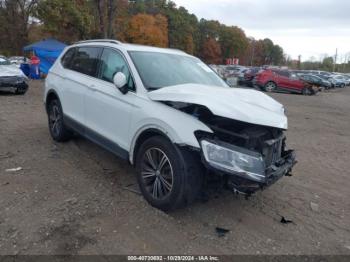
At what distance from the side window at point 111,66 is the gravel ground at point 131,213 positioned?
1394 millimetres

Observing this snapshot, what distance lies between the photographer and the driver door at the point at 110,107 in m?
4.43

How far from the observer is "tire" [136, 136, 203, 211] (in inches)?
145

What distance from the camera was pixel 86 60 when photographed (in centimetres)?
558

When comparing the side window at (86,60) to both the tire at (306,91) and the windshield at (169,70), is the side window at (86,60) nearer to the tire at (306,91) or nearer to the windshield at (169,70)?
the windshield at (169,70)

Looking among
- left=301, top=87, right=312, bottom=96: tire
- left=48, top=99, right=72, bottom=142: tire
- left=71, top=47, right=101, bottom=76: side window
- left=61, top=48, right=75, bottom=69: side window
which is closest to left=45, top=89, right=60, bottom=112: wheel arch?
left=48, top=99, right=72, bottom=142: tire

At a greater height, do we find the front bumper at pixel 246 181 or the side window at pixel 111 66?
the side window at pixel 111 66

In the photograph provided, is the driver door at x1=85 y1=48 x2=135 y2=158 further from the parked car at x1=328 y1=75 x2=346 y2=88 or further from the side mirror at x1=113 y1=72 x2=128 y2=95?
the parked car at x1=328 y1=75 x2=346 y2=88

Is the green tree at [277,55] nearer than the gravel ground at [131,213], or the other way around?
the gravel ground at [131,213]

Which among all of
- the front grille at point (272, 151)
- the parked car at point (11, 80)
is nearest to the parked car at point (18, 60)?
the parked car at point (11, 80)

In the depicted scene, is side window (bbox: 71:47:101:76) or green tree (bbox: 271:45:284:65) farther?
green tree (bbox: 271:45:284:65)

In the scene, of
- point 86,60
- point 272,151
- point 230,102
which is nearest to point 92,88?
point 86,60

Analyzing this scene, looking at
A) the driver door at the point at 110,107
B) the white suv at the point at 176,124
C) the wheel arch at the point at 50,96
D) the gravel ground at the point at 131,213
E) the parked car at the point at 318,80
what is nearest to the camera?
the gravel ground at the point at 131,213

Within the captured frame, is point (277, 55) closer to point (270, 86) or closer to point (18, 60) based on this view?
point (270, 86)

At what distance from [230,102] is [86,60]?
2.80 meters
